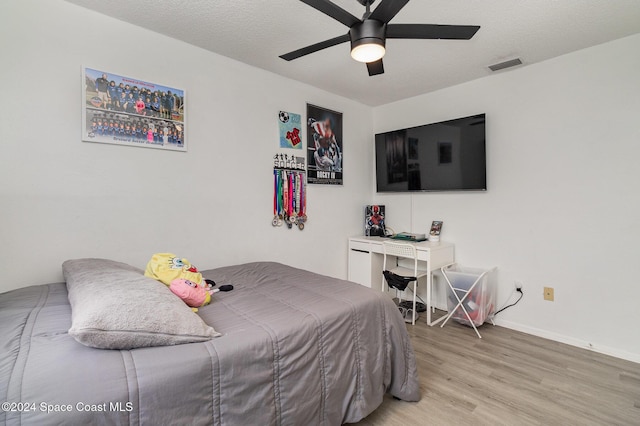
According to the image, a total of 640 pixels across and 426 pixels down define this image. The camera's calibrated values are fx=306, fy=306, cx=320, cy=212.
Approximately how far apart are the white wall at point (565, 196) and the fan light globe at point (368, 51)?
75.5 inches

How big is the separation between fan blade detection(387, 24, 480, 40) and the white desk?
190 centimetres

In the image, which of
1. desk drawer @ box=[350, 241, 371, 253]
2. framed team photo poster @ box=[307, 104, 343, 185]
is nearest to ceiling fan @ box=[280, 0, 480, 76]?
framed team photo poster @ box=[307, 104, 343, 185]

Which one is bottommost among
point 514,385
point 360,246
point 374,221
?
point 514,385

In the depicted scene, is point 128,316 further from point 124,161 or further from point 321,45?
point 321,45

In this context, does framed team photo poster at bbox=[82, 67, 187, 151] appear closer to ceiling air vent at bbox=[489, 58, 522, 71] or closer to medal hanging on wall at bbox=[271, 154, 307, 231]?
medal hanging on wall at bbox=[271, 154, 307, 231]

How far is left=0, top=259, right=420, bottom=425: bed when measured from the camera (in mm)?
848

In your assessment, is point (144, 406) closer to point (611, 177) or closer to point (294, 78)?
point (294, 78)

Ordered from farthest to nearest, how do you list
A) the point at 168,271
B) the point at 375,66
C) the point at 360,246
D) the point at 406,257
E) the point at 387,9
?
the point at 360,246 < the point at 406,257 < the point at 375,66 < the point at 168,271 < the point at 387,9

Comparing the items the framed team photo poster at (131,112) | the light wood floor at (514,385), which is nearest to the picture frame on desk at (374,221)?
the light wood floor at (514,385)

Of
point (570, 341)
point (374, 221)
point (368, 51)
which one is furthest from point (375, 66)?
point (570, 341)

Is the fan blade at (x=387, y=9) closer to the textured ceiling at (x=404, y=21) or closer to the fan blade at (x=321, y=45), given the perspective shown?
the fan blade at (x=321, y=45)

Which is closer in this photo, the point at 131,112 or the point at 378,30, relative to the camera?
the point at 378,30

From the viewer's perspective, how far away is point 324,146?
3309 millimetres

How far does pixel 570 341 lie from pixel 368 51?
2.84 metres
